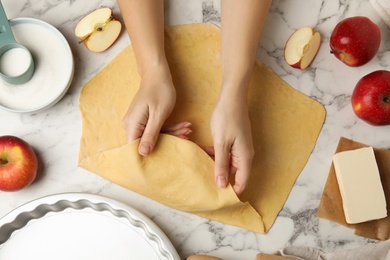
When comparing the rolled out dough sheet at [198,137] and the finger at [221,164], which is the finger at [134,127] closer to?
the rolled out dough sheet at [198,137]

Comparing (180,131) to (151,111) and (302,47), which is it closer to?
(151,111)

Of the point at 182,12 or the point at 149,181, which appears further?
the point at 182,12

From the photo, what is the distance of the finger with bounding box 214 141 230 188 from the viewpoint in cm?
99

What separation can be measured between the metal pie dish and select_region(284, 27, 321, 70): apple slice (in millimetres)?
394

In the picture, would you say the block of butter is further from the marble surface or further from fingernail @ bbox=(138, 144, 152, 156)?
fingernail @ bbox=(138, 144, 152, 156)

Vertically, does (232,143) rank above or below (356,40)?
below

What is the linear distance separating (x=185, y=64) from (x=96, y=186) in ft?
0.91

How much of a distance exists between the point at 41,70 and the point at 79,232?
1.00 ft

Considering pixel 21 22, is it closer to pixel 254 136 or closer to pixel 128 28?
pixel 128 28

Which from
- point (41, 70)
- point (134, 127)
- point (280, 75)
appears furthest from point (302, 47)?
point (41, 70)

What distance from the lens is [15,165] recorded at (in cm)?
101

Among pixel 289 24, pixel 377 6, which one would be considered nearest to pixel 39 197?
pixel 289 24

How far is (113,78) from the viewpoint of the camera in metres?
1.10

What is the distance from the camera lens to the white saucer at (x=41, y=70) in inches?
42.3
